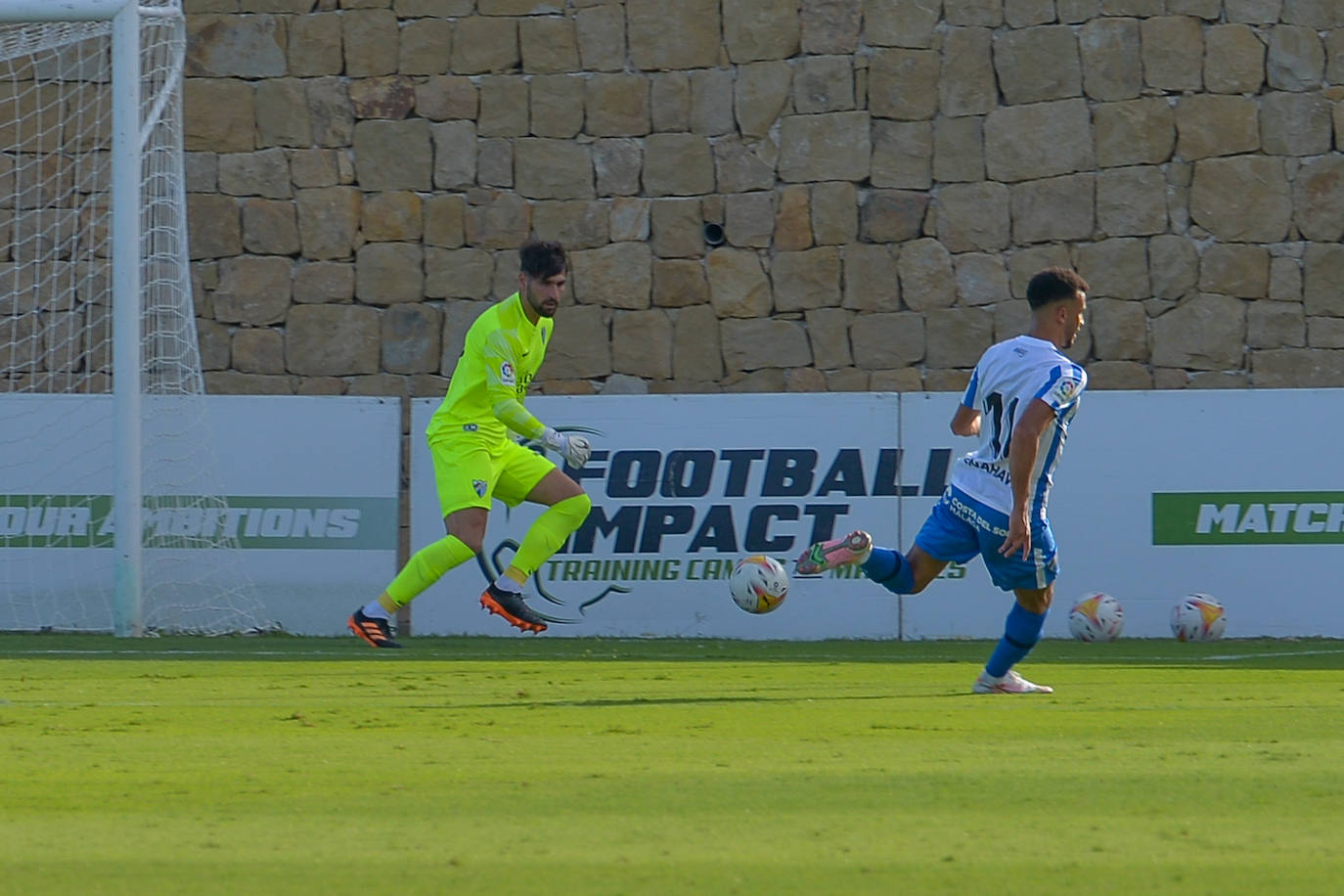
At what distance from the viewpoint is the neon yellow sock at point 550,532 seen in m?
10.1

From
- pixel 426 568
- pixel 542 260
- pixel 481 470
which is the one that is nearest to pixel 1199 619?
pixel 481 470

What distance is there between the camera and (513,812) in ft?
14.8

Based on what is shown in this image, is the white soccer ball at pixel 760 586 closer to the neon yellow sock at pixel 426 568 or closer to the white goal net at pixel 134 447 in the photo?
the neon yellow sock at pixel 426 568

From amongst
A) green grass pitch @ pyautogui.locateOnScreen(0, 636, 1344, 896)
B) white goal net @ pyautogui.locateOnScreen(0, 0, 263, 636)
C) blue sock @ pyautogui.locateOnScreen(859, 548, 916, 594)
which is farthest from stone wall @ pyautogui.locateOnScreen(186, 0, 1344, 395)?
blue sock @ pyautogui.locateOnScreen(859, 548, 916, 594)

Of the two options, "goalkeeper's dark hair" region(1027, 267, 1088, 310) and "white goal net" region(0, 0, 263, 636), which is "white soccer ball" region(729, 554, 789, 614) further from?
"white goal net" region(0, 0, 263, 636)

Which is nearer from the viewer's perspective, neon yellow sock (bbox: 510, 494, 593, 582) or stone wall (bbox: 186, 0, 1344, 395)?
neon yellow sock (bbox: 510, 494, 593, 582)

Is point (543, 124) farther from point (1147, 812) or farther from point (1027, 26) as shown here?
point (1147, 812)

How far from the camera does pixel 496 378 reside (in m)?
9.80

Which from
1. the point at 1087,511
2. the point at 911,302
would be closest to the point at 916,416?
the point at 1087,511

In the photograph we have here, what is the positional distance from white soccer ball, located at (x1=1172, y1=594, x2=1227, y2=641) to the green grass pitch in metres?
2.18

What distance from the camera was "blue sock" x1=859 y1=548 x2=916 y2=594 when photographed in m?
7.64

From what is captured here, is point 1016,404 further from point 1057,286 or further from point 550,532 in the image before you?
point 550,532

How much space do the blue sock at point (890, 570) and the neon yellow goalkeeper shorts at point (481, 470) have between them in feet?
9.50

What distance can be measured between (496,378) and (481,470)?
529 mm
